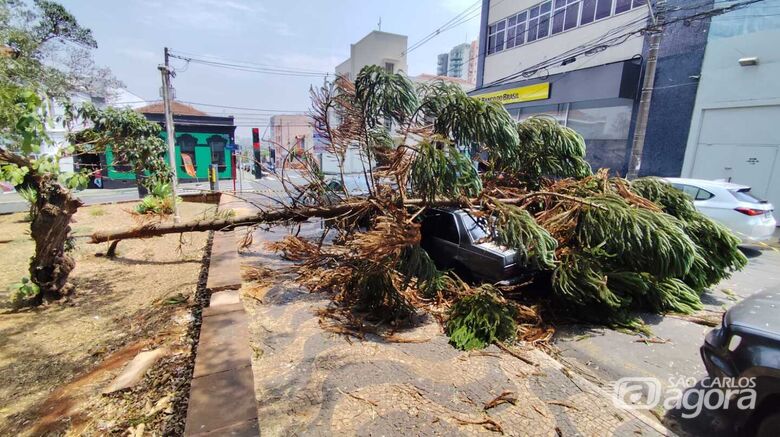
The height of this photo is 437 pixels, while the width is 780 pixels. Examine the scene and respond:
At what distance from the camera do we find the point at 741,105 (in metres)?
11.3

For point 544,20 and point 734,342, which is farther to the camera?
point 544,20

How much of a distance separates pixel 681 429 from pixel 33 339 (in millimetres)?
7136

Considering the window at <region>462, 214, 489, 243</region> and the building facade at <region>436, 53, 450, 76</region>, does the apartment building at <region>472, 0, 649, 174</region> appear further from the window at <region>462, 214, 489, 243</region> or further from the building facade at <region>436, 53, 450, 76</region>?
the building facade at <region>436, 53, 450, 76</region>

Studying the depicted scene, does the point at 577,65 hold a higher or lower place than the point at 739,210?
higher

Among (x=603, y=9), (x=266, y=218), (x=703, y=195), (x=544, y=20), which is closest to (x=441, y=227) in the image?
(x=266, y=218)

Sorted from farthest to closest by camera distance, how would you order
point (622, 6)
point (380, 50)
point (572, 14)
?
point (380, 50), point (572, 14), point (622, 6)

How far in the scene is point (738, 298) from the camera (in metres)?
5.82

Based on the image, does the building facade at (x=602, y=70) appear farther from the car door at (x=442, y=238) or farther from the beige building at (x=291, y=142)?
the car door at (x=442, y=238)

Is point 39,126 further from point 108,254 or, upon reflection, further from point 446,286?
point 446,286

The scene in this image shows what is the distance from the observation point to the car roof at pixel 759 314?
102 inches

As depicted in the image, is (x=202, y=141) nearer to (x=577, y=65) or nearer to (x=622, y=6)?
(x=577, y=65)

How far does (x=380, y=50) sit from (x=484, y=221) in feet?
107

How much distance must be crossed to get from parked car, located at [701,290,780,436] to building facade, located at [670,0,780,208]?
11655 mm

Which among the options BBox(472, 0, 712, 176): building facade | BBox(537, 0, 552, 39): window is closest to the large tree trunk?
BBox(472, 0, 712, 176): building facade
